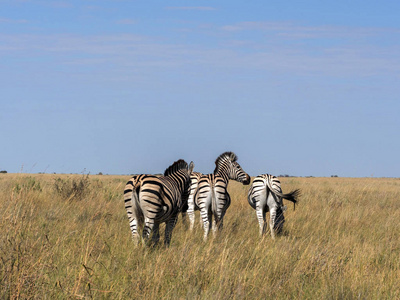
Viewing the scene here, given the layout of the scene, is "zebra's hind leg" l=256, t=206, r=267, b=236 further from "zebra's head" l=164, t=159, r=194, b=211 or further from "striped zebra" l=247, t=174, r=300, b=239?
"zebra's head" l=164, t=159, r=194, b=211

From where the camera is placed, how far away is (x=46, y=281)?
4.98 m

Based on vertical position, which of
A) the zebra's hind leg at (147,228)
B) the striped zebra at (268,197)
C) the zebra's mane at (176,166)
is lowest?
the zebra's hind leg at (147,228)

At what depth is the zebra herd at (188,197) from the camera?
7.54 metres

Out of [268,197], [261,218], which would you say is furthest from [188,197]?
[268,197]

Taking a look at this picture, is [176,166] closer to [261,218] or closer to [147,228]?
[147,228]

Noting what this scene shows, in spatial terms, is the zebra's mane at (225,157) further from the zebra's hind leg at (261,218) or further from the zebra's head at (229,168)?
the zebra's hind leg at (261,218)

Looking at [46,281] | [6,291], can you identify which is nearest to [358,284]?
[46,281]

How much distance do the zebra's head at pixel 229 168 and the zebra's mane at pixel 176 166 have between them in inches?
97.5

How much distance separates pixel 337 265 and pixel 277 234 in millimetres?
4599

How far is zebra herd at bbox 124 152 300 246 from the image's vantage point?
7535 mm

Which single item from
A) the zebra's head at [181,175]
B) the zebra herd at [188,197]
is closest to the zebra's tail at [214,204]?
the zebra herd at [188,197]

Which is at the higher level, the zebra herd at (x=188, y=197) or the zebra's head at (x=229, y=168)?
the zebra's head at (x=229, y=168)

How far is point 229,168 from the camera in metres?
12.0

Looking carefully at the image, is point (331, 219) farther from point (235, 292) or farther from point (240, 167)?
point (235, 292)
